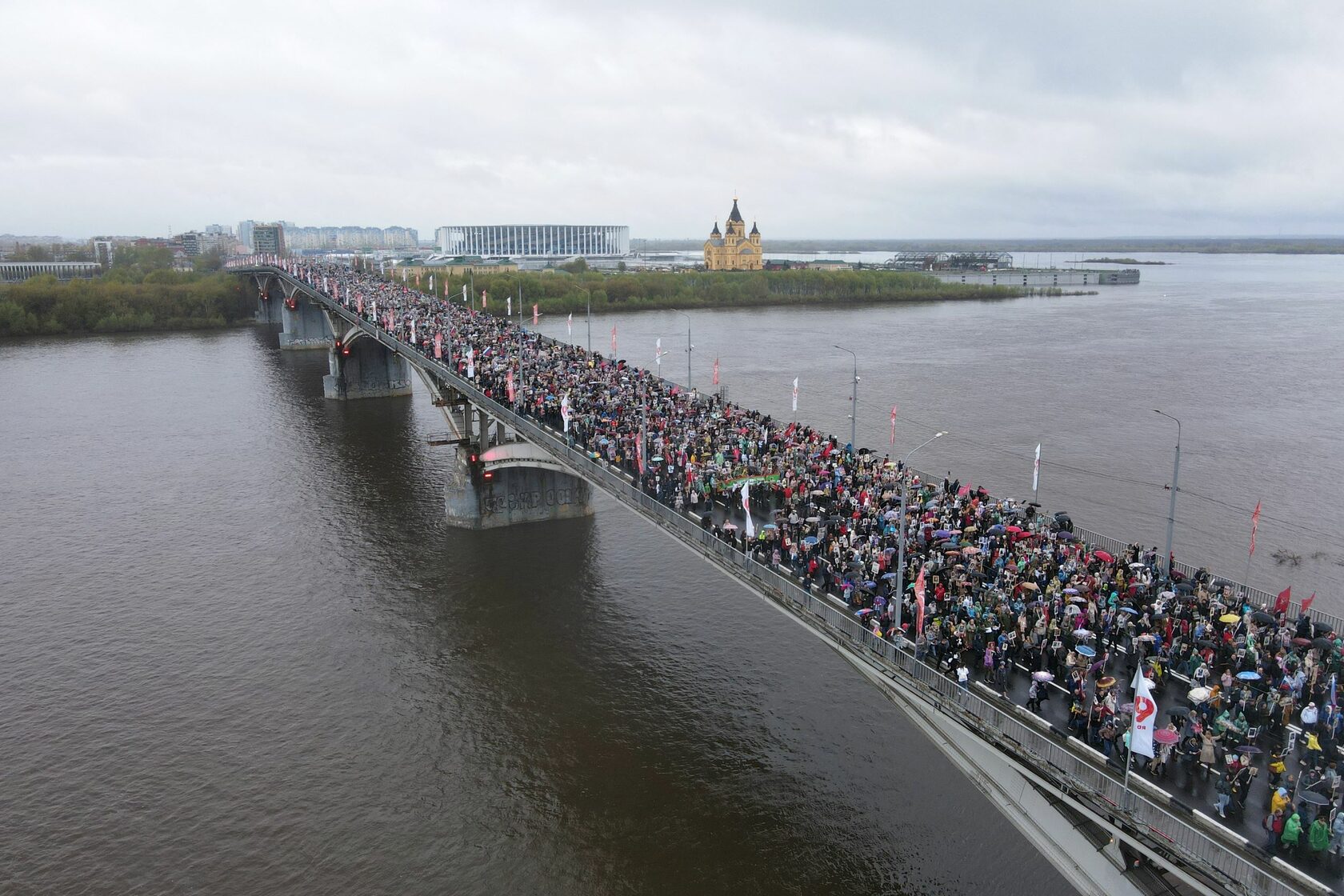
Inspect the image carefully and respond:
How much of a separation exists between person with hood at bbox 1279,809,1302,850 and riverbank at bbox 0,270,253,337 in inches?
5343

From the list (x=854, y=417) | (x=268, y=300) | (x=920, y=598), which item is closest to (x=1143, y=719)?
(x=920, y=598)

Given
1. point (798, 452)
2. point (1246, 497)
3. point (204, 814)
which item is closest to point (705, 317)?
point (1246, 497)

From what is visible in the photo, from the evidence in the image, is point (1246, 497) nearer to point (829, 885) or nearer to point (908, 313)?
point (829, 885)

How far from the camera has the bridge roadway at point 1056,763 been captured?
12.4 metres

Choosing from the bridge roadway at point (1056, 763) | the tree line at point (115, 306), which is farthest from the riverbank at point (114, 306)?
the bridge roadway at point (1056, 763)

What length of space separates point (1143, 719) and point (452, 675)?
69.4 feet

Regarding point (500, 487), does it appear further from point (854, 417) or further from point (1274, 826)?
point (1274, 826)

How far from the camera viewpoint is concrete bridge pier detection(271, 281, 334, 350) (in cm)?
10538

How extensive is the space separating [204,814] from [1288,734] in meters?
22.7

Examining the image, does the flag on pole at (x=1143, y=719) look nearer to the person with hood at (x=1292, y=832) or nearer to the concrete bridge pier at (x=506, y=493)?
the person with hood at (x=1292, y=832)

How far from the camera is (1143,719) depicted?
1348 centimetres

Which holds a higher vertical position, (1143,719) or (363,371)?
(1143,719)

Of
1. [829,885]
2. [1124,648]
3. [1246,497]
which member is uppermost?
[1124,648]

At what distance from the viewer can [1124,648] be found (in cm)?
1775
